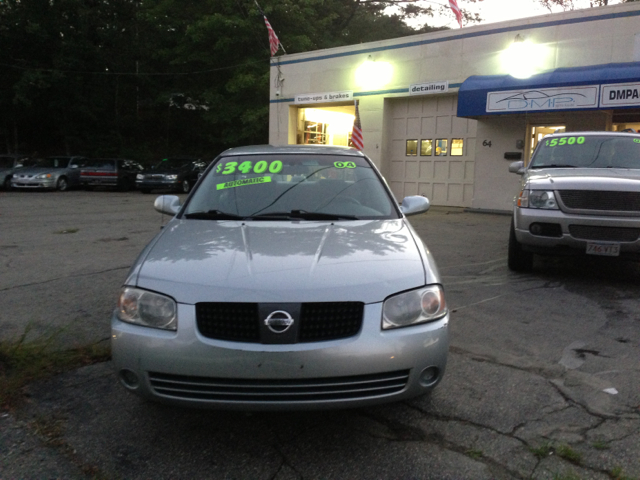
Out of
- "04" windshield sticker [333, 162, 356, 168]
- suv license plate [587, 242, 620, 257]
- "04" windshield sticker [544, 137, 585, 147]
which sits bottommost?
suv license plate [587, 242, 620, 257]

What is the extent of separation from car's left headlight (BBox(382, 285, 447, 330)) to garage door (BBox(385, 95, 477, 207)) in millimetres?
13889

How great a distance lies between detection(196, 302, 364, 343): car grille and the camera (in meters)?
2.56

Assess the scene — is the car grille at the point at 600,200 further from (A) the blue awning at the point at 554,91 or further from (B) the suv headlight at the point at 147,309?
(A) the blue awning at the point at 554,91

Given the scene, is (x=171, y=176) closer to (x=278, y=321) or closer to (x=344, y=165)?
(x=344, y=165)

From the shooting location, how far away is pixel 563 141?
7316mm

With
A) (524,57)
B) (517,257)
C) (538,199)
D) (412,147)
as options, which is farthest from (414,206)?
(412,147)

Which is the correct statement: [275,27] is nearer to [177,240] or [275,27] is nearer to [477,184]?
[477,184]

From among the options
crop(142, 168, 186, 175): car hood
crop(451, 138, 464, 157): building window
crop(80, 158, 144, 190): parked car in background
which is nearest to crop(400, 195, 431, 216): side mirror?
crop(451, 138, 464, 157): building window

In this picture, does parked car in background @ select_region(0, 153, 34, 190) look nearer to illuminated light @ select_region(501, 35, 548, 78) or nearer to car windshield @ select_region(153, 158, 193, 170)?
car windshield @ select_region(153, 158, 193, 170)

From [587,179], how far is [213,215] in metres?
4.26

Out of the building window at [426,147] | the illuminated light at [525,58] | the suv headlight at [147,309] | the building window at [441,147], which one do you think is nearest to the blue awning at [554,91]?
the illuminated light at [525,58]

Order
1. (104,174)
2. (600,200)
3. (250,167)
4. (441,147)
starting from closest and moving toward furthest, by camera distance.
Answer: (250,167) → (600,200) → (441,147) → (104,174)

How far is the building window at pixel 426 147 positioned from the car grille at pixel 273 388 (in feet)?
49.6

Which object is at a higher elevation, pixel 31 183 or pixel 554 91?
Result: pixel 554 91
